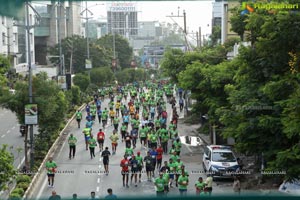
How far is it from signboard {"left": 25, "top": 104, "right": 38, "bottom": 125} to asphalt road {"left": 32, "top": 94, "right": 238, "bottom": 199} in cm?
186

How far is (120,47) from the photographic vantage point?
75.1 m

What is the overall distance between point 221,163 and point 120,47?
56850 millimetres

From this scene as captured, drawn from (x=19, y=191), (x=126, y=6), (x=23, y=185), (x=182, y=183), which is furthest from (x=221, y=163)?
(x=126, y=6)

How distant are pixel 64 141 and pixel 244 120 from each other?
14.3 m

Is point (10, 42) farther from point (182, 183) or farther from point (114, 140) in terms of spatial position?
point (182, 183)

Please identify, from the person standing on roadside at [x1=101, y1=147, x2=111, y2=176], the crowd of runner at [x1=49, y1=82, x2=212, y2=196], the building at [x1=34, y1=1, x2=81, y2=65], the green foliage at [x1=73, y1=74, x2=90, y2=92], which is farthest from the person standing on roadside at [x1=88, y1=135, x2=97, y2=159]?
the building at [x1=34, y1=1, x2=81, y2=65]

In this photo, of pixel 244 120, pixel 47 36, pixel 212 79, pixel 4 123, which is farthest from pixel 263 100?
pixel 47 36

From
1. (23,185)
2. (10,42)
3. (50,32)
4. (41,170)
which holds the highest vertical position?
(50,32)

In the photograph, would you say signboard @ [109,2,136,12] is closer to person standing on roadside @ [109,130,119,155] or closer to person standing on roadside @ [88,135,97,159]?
person standing on roadside @ [109,130,119,155]

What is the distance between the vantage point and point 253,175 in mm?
18625

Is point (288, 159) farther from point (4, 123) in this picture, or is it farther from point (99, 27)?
point (99, 27)

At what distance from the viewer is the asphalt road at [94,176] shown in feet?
57.3

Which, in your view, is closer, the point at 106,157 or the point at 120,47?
the point at 106,157

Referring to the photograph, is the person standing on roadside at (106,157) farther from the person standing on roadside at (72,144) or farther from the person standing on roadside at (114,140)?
the person standing on roadside at (114,140)
